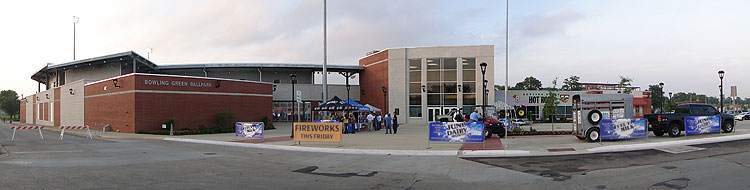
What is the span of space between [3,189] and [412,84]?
40152 millimetres

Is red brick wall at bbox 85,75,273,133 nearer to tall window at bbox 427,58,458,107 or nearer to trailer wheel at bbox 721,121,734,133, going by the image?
tall window at bbox 427,58,458,107

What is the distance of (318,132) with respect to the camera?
18312 mm

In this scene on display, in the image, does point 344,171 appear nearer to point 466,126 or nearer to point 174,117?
point 466,126

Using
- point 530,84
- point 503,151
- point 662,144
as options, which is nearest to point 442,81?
point 662,144

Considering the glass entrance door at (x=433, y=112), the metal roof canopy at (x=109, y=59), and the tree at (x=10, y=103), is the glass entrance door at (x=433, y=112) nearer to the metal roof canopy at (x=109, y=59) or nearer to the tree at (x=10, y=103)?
the metal roof canopy at (x=109, y=59)

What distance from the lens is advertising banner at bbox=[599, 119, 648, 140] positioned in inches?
679

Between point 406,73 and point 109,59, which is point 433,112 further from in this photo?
point 109,59

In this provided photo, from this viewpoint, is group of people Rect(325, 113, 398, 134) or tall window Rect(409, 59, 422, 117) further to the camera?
tall window Rect(409, 59, 422, 117)

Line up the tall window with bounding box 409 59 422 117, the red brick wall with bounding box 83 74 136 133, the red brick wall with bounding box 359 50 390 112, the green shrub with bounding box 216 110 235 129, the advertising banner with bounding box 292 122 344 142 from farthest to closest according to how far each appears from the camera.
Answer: the red brick wall with bounding box 359 50 390 112
the tall window with bounding box 409 59 422 117
the green shrub with bounding box 216 110 235 129
the red brick wall with bounding box 83 74 136 133
the advertising banner with bounding box 292 122 344 142

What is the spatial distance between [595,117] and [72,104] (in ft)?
148

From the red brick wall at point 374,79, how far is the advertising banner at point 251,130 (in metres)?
23.4

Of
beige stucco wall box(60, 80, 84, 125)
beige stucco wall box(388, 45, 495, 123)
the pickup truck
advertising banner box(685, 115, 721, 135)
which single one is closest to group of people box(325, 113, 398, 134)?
A: the pickup truck

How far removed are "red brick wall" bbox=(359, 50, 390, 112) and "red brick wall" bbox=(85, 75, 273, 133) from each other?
15.2 m

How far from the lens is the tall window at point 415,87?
46541 millimetres
